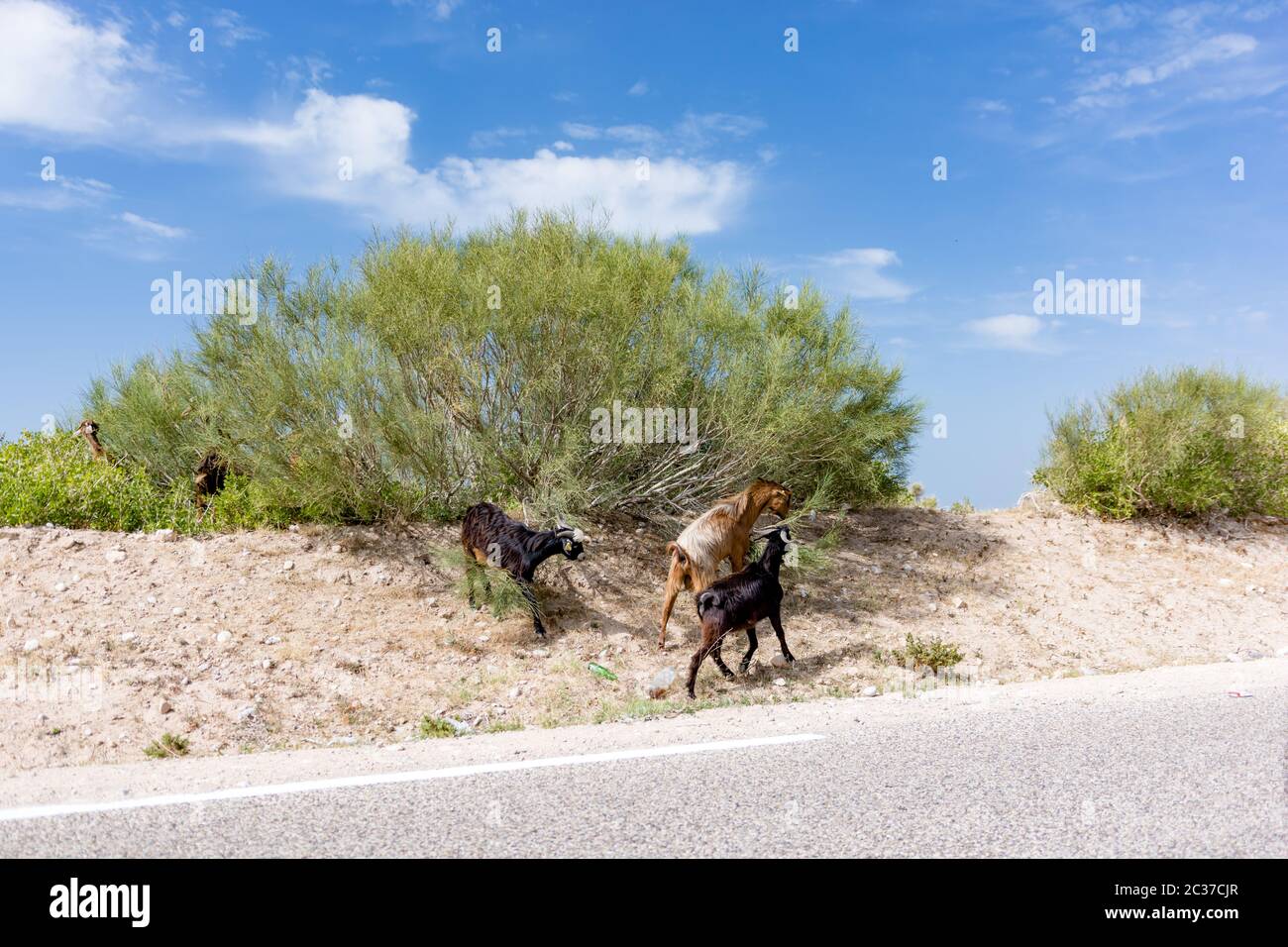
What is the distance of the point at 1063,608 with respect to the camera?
1146 centimetres

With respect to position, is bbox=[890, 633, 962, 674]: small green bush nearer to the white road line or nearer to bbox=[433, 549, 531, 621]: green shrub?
the white road line

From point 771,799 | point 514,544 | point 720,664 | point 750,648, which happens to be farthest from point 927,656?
point 771,799

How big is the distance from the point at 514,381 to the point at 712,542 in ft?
9.69

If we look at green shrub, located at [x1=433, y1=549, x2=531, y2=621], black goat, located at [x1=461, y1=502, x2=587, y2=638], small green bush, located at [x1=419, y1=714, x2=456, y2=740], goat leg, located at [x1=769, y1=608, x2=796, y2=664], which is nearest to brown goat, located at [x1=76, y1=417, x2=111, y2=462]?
green shrub, located at [x1=433, y1=549, x2=531, y2=621]

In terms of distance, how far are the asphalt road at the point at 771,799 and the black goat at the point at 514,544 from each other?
2619 millimetres

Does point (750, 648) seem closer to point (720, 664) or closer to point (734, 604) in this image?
point (720, 664)

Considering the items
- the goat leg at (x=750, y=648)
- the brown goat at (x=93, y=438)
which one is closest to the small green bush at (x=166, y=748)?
the goat leg at (x=750, y=648)

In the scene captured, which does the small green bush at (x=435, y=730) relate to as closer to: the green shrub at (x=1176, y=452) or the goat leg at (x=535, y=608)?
the goat leg at (x=535, y=608)

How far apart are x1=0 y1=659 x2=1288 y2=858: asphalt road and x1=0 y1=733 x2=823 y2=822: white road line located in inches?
0.9

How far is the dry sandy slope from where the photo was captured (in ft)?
23.9

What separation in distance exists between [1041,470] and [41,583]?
14.7 m

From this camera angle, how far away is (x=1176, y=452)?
14.3 meters
